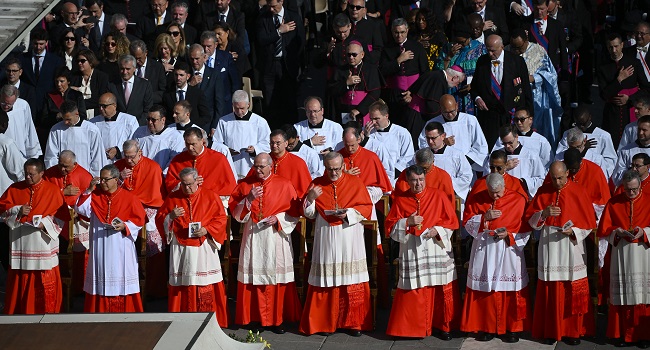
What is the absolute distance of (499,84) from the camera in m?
19.1

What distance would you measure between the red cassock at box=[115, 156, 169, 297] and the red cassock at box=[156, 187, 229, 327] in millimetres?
995

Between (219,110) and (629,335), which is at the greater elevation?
(219,110)

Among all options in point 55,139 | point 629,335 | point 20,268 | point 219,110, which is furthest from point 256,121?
point 629,335

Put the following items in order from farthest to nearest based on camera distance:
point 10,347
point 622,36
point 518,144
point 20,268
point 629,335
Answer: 1. point 622,36
2. point 518,144
3. point 20,268
4. point 629,335
5. point 10,347

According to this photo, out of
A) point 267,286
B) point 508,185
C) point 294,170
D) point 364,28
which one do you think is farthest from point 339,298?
point 364,28

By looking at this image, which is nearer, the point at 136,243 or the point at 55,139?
the point at 136,243

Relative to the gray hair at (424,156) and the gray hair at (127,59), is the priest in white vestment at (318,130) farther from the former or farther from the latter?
the gray hair at (127,59)

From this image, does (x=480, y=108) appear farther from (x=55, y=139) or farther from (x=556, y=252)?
(x=55, y=139)

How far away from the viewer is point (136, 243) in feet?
54.9

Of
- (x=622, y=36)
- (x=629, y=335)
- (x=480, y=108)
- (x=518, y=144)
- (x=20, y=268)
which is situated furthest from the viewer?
(x=622, y=36)

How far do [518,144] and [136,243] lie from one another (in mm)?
4655

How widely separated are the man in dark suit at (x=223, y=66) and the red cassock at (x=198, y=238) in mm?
3912

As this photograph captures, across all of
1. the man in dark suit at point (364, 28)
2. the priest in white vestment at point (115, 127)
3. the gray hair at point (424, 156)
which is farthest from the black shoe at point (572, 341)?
the priest in white vestment at point (115, 127)

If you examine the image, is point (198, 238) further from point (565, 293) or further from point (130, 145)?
point (565, 293)
